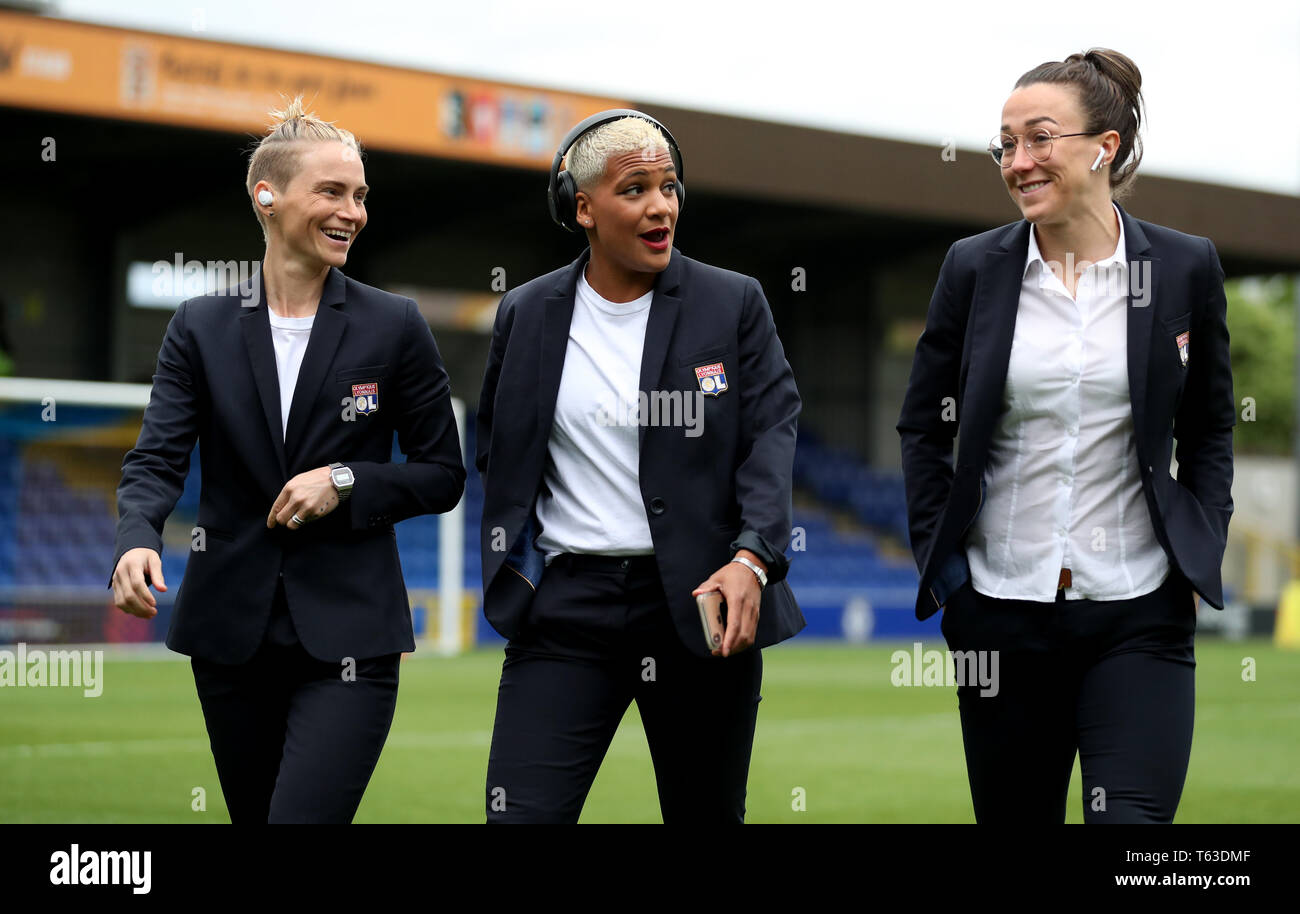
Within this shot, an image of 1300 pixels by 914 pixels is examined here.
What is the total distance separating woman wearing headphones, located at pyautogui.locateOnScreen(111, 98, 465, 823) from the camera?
3740 millimetres

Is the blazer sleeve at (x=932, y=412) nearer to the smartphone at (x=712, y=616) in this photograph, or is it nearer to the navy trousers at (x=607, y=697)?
the navy trousers at (x=607, y=697)

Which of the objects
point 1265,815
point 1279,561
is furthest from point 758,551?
point 1279,561

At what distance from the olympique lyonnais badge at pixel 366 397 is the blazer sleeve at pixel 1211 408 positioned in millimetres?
1875

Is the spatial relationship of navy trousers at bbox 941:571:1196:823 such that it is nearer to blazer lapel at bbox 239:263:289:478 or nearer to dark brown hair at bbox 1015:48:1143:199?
dark brown hair at bbox 1015:48:1143:199

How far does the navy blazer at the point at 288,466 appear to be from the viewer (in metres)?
3.79

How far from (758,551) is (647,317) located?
62cm

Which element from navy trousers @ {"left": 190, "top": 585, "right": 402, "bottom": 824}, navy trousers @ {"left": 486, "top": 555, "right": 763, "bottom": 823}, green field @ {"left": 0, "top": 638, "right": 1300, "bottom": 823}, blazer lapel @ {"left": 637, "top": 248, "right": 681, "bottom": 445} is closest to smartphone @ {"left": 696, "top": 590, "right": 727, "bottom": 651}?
navy trousers @ {"left": 486, "top": 555, "right": 763, "bottom": 823}

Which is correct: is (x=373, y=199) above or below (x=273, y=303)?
above

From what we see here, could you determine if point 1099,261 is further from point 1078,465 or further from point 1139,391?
point 1078,465

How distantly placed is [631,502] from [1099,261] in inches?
47.7

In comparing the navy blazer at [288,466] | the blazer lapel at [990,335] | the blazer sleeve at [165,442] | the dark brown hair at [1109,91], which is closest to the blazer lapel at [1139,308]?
the dark brown hair at [1109,91]

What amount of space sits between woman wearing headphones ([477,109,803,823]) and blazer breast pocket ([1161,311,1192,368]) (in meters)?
0.84
